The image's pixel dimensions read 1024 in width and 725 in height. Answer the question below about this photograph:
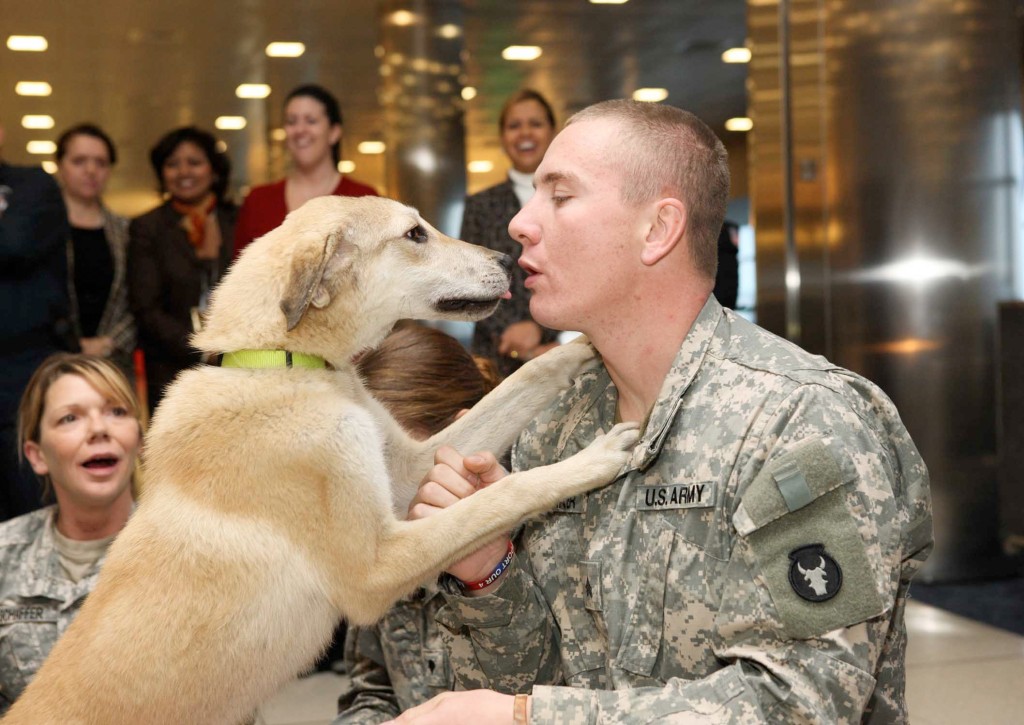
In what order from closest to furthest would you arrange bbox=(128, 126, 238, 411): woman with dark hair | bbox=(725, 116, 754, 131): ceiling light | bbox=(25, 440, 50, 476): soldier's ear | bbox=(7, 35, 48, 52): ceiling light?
1. bbox=(25, 440, 50, 476): soldier's ear
2. bbox=(128, 126, 238, 411): woman with dark hair
3. bbox=(725, 116, 754, 131): ceiling light
4. bbox=(7, 35, 48, 52): ceiling light

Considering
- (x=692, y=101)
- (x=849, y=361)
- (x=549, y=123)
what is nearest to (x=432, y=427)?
(x=549, y=123)

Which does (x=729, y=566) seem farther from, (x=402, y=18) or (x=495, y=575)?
(x=402, y=18)

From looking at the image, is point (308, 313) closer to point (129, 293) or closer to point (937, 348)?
point (129, 293)

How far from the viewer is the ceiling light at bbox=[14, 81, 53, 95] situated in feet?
25.9

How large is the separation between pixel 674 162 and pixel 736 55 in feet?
15.8

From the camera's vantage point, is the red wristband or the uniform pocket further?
the red wristband

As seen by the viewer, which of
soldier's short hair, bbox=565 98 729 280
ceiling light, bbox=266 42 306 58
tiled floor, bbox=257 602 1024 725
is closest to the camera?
soldier's short hair, bbox=565 98 729 280

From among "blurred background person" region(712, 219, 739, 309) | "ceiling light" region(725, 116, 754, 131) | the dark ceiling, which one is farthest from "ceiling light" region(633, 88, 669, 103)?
"blurred background person" region(712, 219, 739, 309)

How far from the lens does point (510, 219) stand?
3852 mm

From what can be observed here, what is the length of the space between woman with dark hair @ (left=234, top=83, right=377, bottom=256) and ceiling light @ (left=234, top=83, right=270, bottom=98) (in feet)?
14.0

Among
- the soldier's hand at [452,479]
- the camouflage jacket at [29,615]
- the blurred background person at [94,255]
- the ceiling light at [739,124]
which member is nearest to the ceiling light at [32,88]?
the blurred background person at [94,255]

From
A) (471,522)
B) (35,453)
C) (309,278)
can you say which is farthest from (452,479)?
(35,453)

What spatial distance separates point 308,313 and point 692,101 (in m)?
4.62

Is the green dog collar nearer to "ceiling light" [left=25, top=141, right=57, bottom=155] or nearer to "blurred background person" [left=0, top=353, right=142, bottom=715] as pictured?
"blurred background person" [left=0, top=353, right=142, bottom=715]
